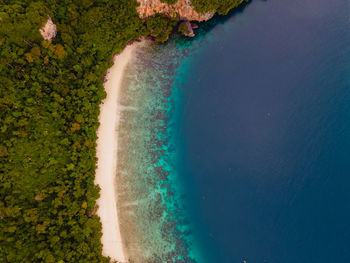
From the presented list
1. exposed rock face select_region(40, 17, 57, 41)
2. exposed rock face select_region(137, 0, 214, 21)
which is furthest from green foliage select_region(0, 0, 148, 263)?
exposed rock face select_region(137, 0, 214, 21)

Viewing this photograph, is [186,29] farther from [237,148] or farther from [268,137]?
[268,137]

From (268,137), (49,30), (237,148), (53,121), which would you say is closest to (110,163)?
(53,121)

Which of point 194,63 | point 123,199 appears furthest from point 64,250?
point 194,63

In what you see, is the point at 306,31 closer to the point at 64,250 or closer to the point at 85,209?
the point at 85,209

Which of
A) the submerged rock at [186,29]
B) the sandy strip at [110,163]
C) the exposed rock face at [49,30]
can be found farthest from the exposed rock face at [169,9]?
the exposed rock face at [49,30]

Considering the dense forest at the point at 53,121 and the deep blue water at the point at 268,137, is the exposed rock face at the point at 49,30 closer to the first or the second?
the dense forest at the point at 53,121

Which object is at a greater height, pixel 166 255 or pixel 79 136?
pixel 79 136

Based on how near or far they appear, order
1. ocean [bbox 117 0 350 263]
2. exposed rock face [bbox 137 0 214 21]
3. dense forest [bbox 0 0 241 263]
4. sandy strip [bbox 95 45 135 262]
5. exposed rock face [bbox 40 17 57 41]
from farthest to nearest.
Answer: ocean [bbox 117 0 350 263], exposed rock face [bbox 137 0 214 21], sandy strip [bbox 95 45 135 262], exposed rock face [bbox 40 17 57 41], dense forest [bbox 0 0 241 263]

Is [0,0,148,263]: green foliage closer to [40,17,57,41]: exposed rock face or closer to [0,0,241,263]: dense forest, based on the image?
[0,0,241,263]: dense forest
